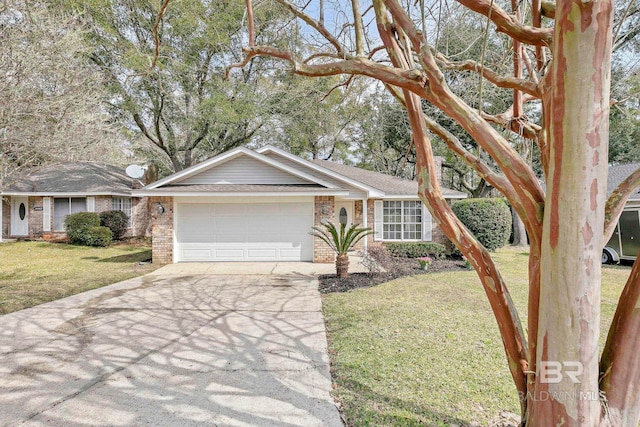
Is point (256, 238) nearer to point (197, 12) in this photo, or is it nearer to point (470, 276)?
point (470, 276)

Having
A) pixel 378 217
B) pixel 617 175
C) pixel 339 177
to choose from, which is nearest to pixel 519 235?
pixel 617 175

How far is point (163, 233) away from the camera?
11359 millimetres

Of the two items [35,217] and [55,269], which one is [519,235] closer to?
[55,269]

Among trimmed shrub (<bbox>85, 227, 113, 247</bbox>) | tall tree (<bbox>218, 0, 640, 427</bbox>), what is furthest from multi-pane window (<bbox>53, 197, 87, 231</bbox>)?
tall tree (<bbox>218, 0, 640, 427</bbox>)

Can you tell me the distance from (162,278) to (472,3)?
30.6 ft

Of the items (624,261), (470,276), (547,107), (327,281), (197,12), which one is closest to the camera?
(547,107)

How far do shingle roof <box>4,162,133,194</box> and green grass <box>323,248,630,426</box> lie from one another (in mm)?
15916

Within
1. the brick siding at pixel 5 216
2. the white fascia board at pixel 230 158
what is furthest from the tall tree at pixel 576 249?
the brick siding at pixel 5 216

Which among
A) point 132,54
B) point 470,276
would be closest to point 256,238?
point 470,276

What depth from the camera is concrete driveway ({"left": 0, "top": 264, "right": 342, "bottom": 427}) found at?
302 centimetres

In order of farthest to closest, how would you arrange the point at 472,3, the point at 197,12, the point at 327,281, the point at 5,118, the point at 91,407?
the point at 197,12 → the point at 327,281 → the point at 5,118 → the point at 91,407 → the point at 472,3

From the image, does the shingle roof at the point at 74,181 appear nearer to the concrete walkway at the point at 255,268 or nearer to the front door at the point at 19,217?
the front door at the point at 19,217

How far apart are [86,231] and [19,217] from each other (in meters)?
5.46

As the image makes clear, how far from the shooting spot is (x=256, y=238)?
38.7ft
